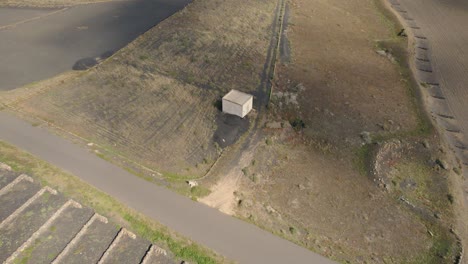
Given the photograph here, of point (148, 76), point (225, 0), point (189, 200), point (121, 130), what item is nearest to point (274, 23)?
point (225, 0)

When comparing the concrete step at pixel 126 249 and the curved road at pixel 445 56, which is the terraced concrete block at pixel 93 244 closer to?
the concrete step at pixel 126 249

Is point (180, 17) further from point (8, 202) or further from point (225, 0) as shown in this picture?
point (8, 202)

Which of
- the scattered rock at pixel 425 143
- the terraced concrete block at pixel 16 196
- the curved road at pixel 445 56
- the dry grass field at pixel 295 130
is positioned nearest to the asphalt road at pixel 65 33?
the dry grass field at pixel 295 130

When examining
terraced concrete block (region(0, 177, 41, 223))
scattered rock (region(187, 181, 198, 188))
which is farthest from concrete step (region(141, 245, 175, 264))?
terraced concrete block (region(0, 177, 41, 223))

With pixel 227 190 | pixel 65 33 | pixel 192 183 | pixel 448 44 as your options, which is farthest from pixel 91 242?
pixel 448 44

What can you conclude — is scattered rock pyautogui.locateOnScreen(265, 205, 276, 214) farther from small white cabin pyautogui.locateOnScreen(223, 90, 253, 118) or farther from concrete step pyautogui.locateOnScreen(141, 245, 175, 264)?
small white cabin pyautogui.locateOnScreen(223, 90, 253, 118)
